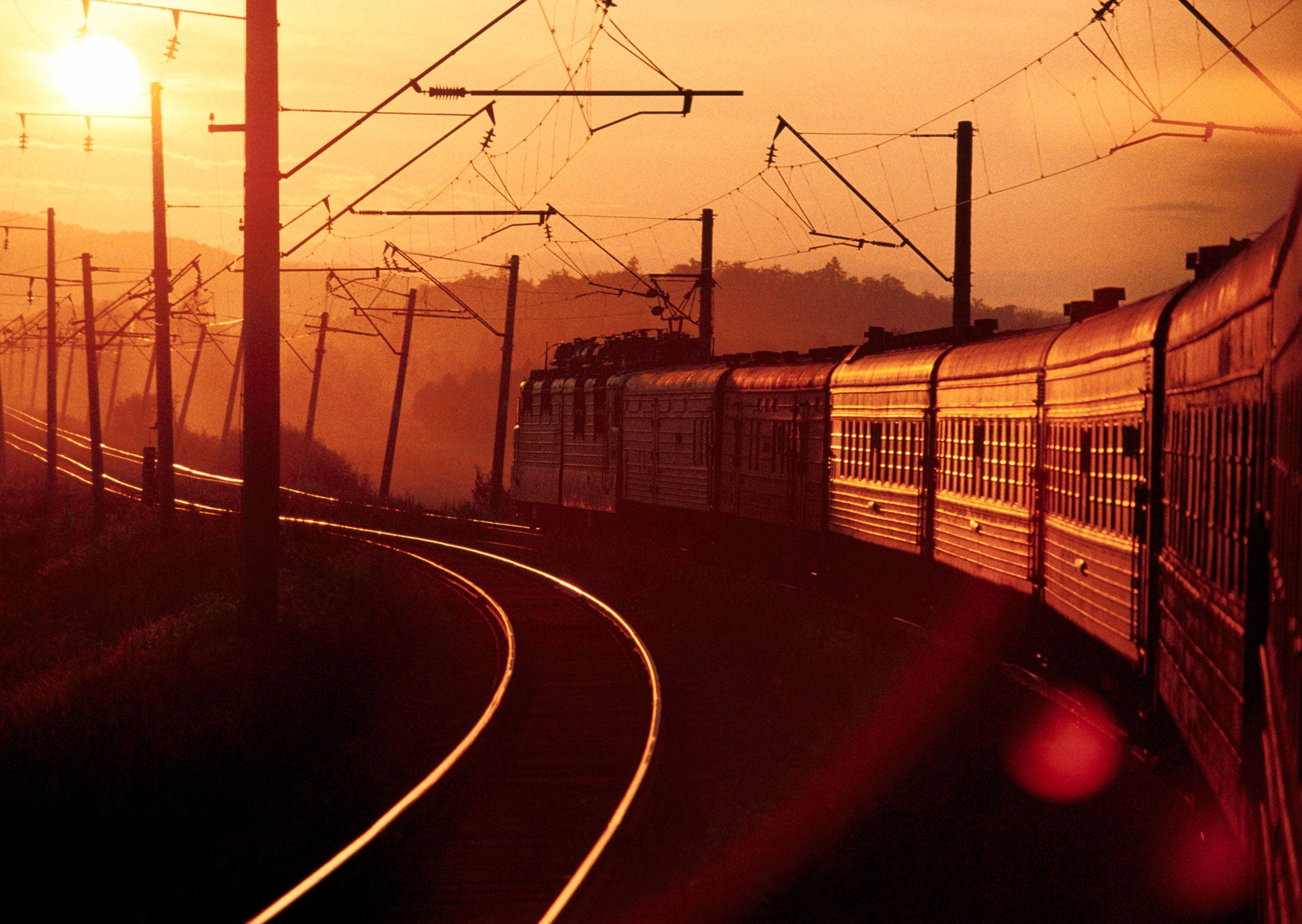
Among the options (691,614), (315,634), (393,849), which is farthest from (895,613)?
(393,849)

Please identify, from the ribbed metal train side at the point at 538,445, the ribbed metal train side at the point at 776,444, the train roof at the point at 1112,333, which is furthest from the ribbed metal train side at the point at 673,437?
the train roof at the point at 1112,333

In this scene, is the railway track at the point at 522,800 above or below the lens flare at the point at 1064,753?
below

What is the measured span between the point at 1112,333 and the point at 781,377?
12.3 meters

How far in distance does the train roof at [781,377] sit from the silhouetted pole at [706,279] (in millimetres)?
7531

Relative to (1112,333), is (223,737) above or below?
below

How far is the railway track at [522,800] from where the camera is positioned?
8164mm

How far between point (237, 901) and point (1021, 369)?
32.9 feet

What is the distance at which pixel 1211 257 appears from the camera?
1120cm

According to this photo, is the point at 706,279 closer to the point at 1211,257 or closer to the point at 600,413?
the point at 600,413

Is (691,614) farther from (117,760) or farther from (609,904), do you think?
(609,904)

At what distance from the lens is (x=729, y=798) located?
34.9 feet

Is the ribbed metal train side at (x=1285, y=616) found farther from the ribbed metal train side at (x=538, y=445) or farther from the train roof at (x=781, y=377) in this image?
the ribbed metal train side at (x=538, y=445)

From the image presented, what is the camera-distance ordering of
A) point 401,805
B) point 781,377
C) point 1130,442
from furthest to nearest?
point 781,377 < point 1130,442 < point 401,805

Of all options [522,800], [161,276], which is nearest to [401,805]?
[522,800]
